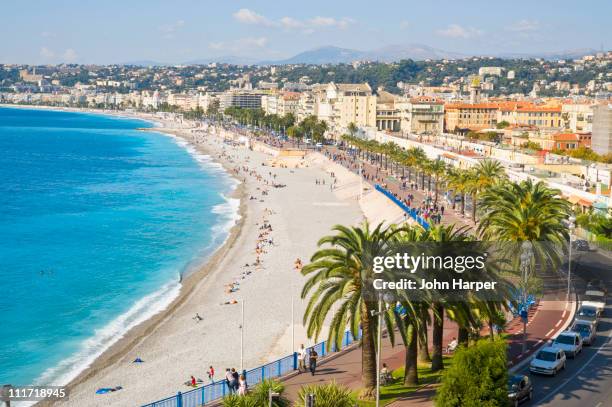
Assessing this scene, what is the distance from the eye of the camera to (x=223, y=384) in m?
21.2

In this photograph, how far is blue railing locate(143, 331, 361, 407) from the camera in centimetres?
2008

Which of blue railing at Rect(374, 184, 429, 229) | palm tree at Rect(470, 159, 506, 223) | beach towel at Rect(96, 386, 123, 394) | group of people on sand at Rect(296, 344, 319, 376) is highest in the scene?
palm tree at Rect(470, 159, 506, 223)

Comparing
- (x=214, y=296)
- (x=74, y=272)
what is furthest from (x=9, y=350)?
(x=74, y=272)

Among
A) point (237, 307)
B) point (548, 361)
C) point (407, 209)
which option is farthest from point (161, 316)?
point (407, 209)

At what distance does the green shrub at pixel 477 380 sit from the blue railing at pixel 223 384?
13.4 feet

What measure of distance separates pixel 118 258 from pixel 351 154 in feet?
219

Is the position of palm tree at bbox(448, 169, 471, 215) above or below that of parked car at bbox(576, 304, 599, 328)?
above

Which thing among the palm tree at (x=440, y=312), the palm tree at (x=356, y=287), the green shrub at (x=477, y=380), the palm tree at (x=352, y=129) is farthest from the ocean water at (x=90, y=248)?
the palm tree at (x=352, y=129)

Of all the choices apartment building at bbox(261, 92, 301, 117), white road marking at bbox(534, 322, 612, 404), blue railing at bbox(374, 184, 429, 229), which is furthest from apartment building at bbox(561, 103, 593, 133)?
apartment building at bbox(261, 92, 301, 117)

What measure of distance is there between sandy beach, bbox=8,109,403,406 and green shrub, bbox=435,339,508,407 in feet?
40.9

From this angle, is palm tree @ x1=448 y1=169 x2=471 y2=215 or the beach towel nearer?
the beach towel

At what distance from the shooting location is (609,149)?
249 feet

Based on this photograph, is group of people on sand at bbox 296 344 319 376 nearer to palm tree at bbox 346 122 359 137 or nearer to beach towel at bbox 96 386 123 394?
beach towel at bbox 96 386 123 394

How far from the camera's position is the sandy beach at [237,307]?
2812cm
